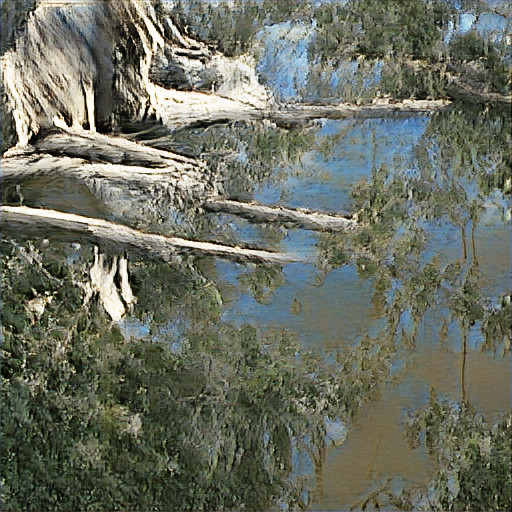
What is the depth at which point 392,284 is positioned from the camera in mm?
2150

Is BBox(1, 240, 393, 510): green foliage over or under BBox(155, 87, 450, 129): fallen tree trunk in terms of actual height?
under

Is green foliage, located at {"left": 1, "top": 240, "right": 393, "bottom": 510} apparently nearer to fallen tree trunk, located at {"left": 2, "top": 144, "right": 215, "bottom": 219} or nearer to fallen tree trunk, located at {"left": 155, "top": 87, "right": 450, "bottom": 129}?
fallen tree trunk, located at {"left": 2, "top": 144, "right": 215, "bottom": 219}

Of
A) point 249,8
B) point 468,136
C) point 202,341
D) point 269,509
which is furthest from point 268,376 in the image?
point 249,8

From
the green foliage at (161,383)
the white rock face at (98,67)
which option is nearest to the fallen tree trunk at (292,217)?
the green foliage at (161,383)

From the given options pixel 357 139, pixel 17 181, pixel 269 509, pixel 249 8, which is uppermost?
pixel 249 8

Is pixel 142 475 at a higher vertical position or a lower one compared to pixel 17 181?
lower

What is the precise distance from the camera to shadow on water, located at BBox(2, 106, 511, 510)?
2.15 meters

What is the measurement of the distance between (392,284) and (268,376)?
391 mm

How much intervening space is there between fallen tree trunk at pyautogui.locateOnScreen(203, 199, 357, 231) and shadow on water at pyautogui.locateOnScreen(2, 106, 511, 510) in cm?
2

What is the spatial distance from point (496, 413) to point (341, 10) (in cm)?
109

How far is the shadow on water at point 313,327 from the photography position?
215cm

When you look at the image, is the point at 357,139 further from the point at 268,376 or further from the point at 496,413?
the point at 496,413

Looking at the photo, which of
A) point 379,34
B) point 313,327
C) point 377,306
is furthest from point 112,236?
point 379,34

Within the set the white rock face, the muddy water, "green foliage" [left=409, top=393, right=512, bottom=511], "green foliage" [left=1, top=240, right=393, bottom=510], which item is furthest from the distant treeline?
"green foliage" [left=409, top=393, right=512, bottom=511]
